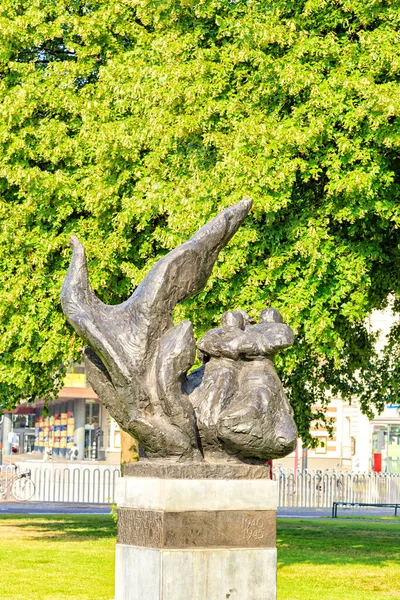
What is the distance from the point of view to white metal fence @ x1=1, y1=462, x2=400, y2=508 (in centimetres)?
4153

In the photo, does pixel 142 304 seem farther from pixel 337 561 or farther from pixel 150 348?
pixel 337 561

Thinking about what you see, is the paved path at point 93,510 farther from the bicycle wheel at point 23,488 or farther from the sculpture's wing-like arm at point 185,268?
the sculpture's wing-like arm at point 185,268

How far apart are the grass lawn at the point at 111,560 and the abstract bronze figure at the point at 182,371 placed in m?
6.75

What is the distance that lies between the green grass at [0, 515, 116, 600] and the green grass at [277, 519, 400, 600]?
9.54ft

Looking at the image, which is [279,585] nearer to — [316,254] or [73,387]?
[316,254]

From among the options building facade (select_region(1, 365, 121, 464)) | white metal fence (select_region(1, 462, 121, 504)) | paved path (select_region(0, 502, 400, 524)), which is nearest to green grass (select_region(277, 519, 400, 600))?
paved path (select_region(0, 502, 400, 524))

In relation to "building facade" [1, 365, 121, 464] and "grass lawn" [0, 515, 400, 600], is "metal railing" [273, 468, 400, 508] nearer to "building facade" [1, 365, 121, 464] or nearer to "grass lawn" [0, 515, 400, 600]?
"grass lawn" [0, 515, 400, 600]

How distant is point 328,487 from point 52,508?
30.0 ft

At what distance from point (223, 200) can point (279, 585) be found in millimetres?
5947

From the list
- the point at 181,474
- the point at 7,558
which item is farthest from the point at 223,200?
the point at 181,474

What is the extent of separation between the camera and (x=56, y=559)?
23391 mm

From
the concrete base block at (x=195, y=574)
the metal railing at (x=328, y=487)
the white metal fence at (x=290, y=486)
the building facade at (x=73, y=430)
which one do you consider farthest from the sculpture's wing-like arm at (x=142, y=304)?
the building facade at (x=73, y=430)

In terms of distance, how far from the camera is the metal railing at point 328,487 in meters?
42.1

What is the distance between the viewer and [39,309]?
24297 millimetres
